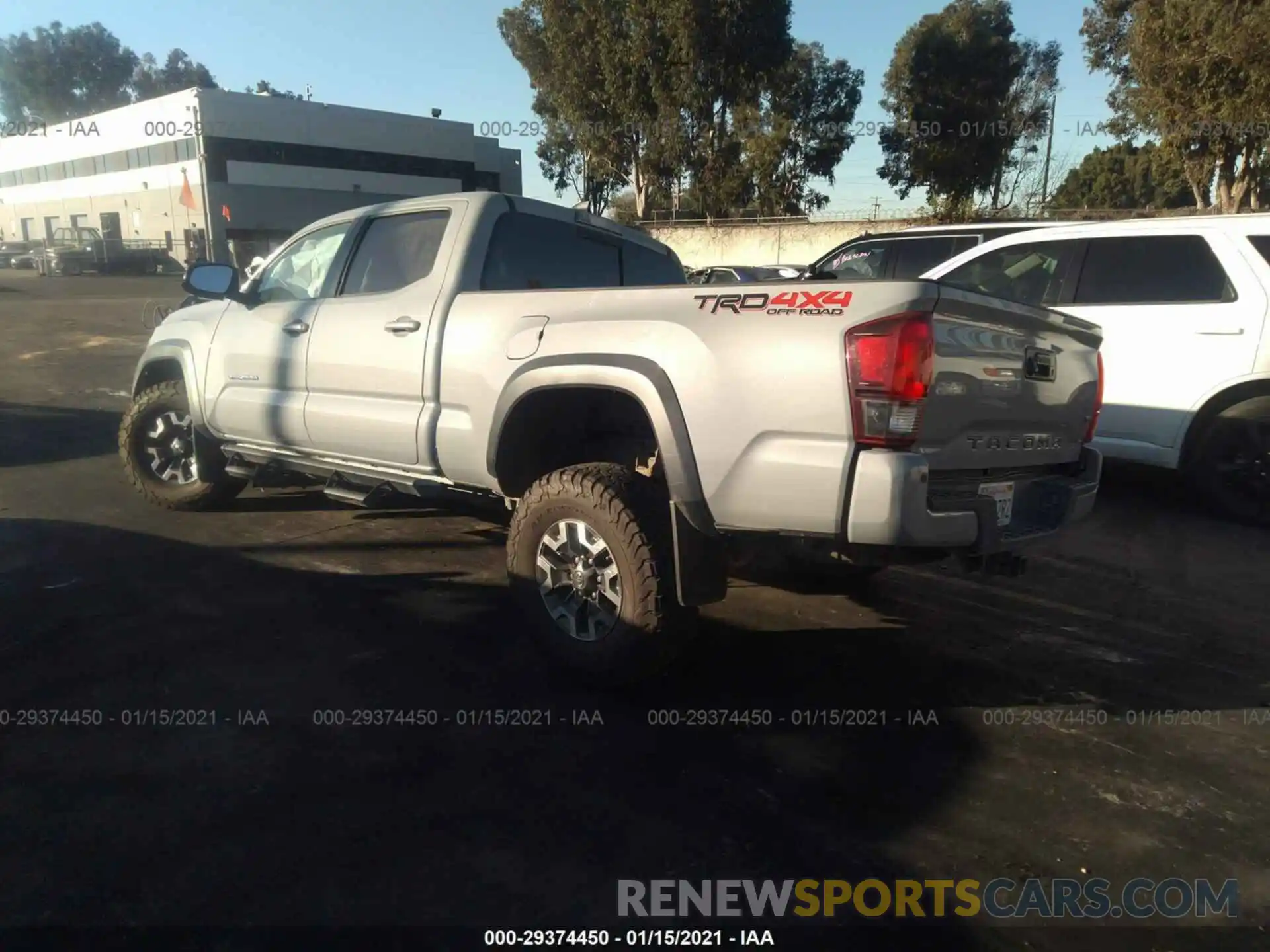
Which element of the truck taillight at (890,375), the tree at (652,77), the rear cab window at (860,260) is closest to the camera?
the truck taillight at (890,375)

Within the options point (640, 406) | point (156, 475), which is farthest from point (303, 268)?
point (640, 406)

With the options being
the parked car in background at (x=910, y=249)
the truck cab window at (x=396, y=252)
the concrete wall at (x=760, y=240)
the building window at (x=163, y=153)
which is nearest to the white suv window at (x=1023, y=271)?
the parked car in background at (x=910, y=249)

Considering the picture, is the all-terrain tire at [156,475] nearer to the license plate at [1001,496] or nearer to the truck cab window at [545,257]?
the truck cab window at [545,257]

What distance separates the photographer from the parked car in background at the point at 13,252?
131 ft

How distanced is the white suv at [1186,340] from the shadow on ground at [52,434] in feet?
24.5

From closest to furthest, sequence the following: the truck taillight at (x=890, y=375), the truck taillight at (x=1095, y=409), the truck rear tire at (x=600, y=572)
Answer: the truck taillight at (x=890, y=375), the truck rear tire at (x=600, y=572), the truck taillight at (x=1095, y=409)

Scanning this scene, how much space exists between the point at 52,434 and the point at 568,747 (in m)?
7.62

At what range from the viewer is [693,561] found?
342cm

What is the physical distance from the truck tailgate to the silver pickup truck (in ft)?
0.04

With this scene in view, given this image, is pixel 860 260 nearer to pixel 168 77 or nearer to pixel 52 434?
pixel 52 434

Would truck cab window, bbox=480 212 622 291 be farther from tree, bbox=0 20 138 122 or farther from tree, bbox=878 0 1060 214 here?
tree, bbox=0 20 138 122

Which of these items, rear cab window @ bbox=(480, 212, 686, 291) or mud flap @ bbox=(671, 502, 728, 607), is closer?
mud flap @ bbox=(671, 502, 728, 607)

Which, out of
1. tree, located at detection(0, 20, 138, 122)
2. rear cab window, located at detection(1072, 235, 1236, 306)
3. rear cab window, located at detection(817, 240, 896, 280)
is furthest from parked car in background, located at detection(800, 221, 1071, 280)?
tree, located at detection(0, 20, 138, 122)

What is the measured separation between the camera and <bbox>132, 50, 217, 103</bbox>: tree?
8950 centimetres
